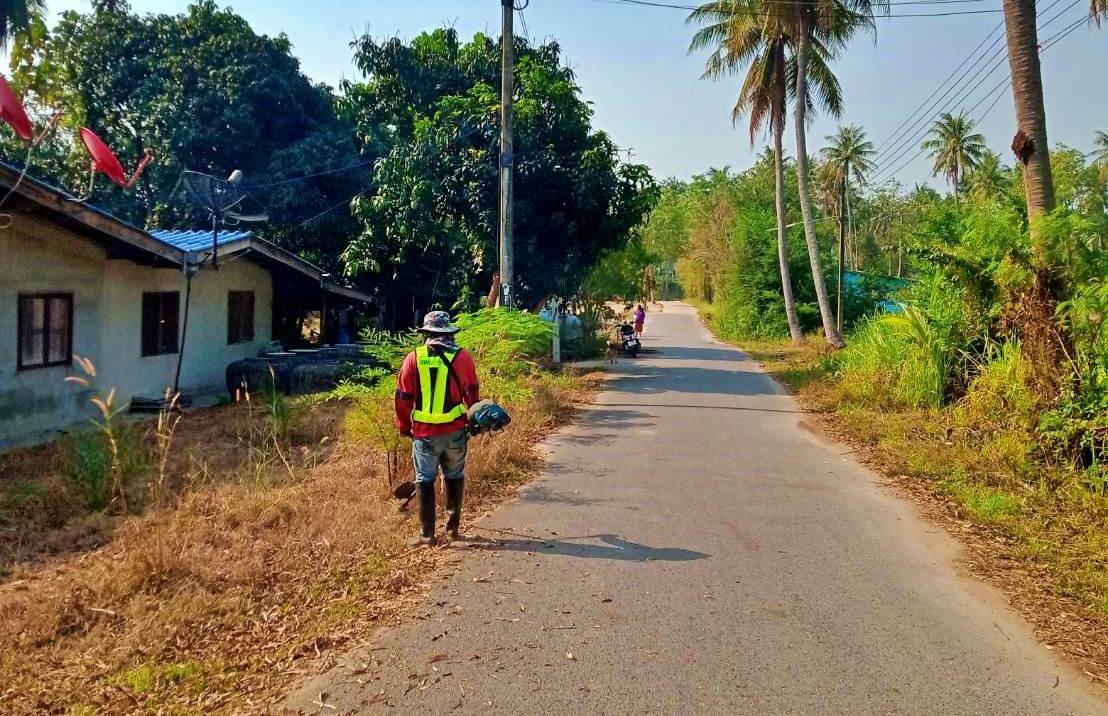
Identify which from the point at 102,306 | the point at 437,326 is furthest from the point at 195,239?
the point at 437,326

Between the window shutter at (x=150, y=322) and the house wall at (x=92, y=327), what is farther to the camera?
the window shutter at (x=150, y=322)

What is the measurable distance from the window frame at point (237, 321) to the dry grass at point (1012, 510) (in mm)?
11389

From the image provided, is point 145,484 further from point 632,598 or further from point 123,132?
point 123,132

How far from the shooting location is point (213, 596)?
5.00 metres

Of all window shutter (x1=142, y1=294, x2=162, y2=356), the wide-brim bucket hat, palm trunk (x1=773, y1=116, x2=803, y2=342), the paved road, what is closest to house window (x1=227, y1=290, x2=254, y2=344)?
window shutter (x1=142, y1=294, x2=162, y2=356)

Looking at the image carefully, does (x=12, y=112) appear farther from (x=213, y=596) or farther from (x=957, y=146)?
(x=957, y=146)

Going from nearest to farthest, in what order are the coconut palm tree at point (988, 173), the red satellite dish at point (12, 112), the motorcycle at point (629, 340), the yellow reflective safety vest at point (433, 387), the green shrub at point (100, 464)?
the yellow reflective safety vest at point (433, 387) → the red satellite dish at point (12, 112) → the green shrub at point (100, 464) → the motorcycle at point (629, 340) → the coconut palm tree at point (988, 173)

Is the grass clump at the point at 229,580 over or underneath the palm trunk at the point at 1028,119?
underneath

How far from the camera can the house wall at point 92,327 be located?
442 inches

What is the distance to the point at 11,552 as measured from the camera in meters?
6.23

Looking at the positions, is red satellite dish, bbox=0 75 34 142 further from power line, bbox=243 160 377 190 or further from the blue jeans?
power line, bbox=243 160 377 190

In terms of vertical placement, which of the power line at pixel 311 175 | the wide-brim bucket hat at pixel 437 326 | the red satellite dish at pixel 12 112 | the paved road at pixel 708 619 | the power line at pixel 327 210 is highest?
the power line at pixel 311 175

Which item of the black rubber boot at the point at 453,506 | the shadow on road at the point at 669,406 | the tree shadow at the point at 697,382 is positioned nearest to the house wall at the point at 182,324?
the shadow on road at the point at 669,406

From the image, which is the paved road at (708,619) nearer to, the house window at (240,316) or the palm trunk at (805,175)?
the house window at (240,316)
